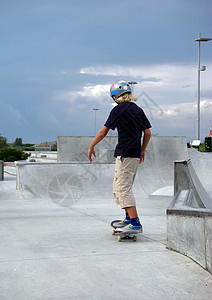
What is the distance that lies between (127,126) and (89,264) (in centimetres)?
162

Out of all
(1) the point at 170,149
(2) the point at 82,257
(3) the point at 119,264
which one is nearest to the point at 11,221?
(2) the point at 82,257

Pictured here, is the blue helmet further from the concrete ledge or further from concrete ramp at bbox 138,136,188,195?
concrete ramp at bbox 138,136,188,195

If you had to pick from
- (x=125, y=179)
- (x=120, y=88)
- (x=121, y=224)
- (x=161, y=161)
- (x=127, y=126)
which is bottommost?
(x=121, y=224)

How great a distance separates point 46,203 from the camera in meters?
7.69

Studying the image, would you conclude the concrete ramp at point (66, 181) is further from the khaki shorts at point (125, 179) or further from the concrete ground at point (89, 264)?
the khaki shorts at point (125, 179)

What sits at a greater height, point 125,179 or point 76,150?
point 76,150

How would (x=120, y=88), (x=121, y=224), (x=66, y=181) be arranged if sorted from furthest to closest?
(x=66, y=181) → (x=121, y=224) → (x=120, y=88)

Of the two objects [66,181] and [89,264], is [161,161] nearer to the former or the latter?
[66,181]

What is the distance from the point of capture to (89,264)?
3.32 meters

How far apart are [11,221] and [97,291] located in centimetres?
321

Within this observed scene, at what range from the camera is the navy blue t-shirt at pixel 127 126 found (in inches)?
165

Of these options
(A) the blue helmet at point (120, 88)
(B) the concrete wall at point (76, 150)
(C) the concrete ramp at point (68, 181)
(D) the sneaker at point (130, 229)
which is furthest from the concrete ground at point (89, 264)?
(B) the concrete wall at point (76, 150)

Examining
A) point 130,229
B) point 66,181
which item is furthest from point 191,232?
point 66,181

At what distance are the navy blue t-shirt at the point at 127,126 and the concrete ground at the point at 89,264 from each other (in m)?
1.05
